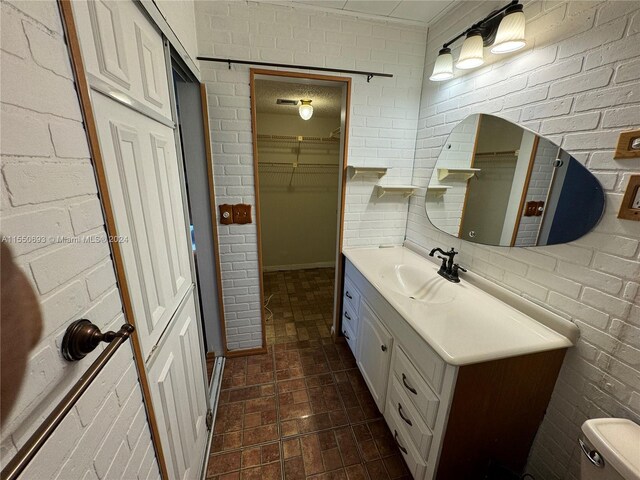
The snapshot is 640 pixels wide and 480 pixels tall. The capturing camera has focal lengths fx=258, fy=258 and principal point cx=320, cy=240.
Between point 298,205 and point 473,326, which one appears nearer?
point 473,326

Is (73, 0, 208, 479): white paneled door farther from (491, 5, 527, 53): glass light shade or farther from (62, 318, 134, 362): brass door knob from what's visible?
(491, 5, 527, 53): glass light shade

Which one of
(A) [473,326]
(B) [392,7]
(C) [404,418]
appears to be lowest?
(C) [404,418]

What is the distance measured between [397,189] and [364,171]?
29cm

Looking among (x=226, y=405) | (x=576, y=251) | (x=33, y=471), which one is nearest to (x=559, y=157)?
(x=576, y=251)

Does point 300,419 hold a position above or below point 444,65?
below

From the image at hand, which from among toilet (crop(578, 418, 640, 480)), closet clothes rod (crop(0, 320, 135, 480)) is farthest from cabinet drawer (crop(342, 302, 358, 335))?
closet clothes rod (crop(0, 320, 135, 480))

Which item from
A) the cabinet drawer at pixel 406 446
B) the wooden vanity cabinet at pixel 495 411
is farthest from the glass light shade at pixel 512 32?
the cabinet drawer at pixel 406 446

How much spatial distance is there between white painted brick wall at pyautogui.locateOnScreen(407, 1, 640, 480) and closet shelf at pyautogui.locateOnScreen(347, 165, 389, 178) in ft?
2.40

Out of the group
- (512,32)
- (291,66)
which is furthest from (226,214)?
(512,32)

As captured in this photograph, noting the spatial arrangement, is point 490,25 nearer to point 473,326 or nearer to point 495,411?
point 473,326

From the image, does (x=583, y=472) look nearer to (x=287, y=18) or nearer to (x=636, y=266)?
(x=636, y=266)

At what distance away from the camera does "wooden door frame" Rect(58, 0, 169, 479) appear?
49 centimetres

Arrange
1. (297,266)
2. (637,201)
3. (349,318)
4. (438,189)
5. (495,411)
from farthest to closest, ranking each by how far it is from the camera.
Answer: (297,266) → (349,318) → (438,189) → (495,411) → (637,201)

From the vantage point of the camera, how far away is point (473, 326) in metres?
1.09
